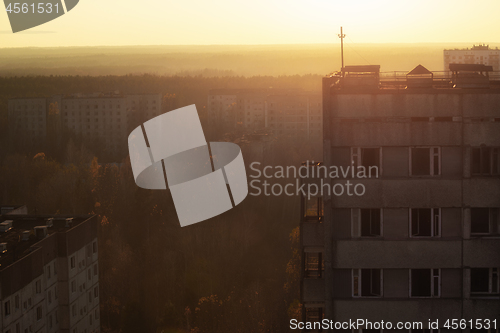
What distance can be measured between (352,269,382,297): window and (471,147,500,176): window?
0.98m

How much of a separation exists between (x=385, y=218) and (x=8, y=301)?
7001 mm

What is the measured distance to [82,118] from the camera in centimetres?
3953

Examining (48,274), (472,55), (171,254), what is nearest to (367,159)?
(48,274)

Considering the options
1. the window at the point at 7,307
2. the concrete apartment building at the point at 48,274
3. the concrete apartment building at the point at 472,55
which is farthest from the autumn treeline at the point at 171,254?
the concrete apartment building at the point at 472,55

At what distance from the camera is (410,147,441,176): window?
370 centimetres

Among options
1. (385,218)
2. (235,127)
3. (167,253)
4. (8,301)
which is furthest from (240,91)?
(385,218)

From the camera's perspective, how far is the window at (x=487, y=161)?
370 centimetres

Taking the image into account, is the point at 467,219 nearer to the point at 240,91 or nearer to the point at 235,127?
the point at 235,127

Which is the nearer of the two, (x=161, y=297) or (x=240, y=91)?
(x=161, y=297)

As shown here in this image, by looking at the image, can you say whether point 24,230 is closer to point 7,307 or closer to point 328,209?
point 7,307

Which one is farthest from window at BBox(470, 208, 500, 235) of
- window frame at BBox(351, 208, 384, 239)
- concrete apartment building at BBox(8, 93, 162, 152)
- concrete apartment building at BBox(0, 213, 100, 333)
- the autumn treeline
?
concrete apartment building at BBox(8, 93, 162, 152)

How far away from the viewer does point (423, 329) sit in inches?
146

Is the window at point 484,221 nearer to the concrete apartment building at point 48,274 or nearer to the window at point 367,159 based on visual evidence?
the window at point 367,159

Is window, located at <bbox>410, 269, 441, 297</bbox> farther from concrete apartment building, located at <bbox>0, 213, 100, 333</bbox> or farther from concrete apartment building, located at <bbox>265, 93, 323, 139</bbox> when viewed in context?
concrete apartment building, located at <bbox>265, 93, 323, 139</bbox>
